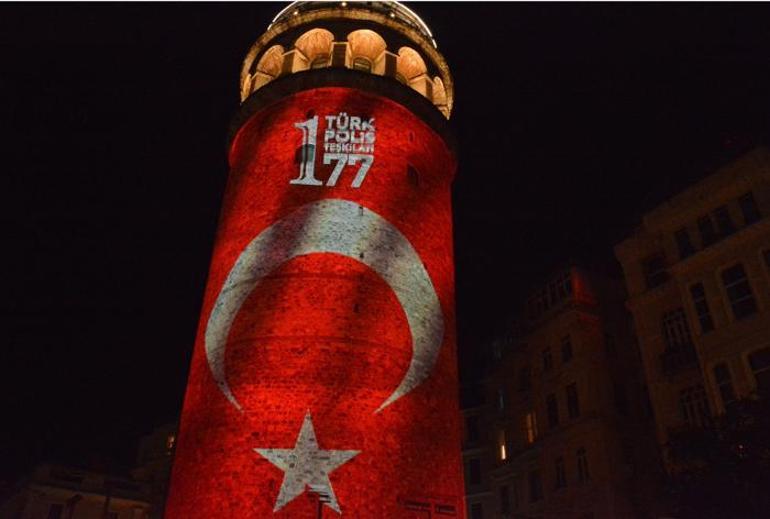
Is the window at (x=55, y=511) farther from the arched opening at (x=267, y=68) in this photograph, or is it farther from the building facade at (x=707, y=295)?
the building facade at (x=707, y=295)

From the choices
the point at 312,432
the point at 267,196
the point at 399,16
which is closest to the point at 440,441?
the point at 312,432

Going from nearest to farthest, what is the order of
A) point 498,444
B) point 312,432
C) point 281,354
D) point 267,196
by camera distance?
point 312,432 → point 281,354 → point 267,196 → point 498,444

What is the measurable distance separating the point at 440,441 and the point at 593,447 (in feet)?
42.1

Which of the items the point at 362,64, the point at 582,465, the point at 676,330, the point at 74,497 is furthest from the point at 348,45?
→ the point at 74,497

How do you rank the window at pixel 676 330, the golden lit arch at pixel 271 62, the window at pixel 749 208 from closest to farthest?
1. the window at pixel 749 208
2. the window at pixel 676 330
3. the golden lit arch at pixel 271 62

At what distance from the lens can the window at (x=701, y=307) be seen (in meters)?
23.5

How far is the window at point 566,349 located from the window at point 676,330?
6.61 meters

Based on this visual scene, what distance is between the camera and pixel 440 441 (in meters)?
19.9

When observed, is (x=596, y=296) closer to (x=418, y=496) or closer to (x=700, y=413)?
(x=700, y=413)

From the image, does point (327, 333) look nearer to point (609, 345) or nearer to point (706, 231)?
point (706, 231)

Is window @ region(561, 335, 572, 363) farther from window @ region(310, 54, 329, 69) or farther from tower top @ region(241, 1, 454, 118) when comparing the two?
window @ region(310, 54, 329, 69)

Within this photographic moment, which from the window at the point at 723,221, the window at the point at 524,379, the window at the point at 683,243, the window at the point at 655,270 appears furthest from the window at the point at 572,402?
the window at the point at 723,221

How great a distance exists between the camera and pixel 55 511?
5012 centimetres

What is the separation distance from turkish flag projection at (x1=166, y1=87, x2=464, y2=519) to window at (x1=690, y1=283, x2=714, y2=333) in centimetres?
884
